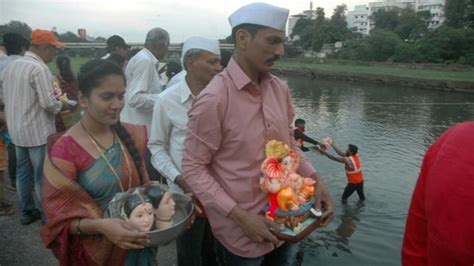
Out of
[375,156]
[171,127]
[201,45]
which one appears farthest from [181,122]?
[375,156]

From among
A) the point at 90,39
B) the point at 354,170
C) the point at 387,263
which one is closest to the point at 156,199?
the point at 387,263

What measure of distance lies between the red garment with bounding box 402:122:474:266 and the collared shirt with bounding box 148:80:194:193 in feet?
5.45

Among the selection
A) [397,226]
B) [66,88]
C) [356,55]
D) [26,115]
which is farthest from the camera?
[356,55]

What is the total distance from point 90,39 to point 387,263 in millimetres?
63565

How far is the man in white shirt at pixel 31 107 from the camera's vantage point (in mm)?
3348

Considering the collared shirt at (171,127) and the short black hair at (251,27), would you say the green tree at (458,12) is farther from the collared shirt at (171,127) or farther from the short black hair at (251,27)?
the short black hair at (251,27)

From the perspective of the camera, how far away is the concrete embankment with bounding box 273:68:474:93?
25.5 meters

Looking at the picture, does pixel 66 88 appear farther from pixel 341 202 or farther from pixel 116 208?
pixel 341 202

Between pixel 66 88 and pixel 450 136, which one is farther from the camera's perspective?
pixel 66 88

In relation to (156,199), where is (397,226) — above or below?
below

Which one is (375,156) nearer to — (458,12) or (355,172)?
(355,172)

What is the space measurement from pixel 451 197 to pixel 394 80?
32019 millimetres

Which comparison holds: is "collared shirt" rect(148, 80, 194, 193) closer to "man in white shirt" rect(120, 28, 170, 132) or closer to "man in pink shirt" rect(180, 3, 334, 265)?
"man in pink shirt" rect(180, 3, 334, 265)

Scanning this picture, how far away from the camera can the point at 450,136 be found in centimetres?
104
